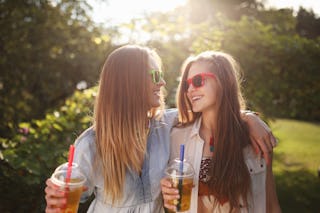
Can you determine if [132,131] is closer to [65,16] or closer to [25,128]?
[25,128]

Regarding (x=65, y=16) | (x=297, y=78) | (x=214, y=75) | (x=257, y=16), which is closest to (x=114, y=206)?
(x=214, y=75)

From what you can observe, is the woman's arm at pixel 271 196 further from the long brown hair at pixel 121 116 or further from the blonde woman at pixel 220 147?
the long brown hair at pixel 121 116

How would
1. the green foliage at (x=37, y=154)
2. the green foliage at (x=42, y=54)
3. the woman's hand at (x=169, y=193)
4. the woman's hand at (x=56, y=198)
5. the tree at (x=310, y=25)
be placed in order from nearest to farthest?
1. the woman's hand at (x=56, y=198)
2. the woman's hand at (x=169, y=193)
3. the green foliage at (x=37, y=154)
4. the green foliage at (x=42, y=54)
5. the tree at (x=310, y=25)

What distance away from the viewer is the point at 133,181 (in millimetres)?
2295

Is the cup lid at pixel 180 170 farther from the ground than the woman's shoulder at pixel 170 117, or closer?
closer

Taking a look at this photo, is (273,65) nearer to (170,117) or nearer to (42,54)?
(170,117)

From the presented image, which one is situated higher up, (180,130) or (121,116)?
(121,116)

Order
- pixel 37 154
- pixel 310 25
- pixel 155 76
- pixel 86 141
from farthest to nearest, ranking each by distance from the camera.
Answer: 1. pixel 310 25
2. pixel 37 154
3. pixel 155 76
4. pixel 86 141

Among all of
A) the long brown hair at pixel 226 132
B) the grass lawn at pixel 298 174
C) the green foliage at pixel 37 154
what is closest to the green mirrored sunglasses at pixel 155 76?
the long brown hair at pixel 226 132

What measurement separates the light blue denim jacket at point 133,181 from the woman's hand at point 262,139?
66 cm

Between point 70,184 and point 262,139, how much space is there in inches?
55.6

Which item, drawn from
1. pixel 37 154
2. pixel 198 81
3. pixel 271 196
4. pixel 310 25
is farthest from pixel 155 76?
pixel 310 25

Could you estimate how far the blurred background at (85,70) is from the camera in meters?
3.90

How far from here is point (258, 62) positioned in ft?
18.7
